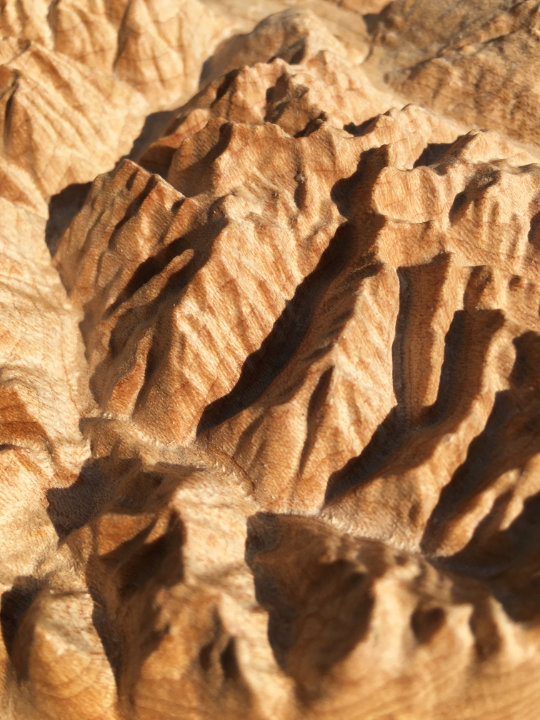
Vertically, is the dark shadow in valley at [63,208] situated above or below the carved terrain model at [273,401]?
above

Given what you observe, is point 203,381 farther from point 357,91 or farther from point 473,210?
point 357,91

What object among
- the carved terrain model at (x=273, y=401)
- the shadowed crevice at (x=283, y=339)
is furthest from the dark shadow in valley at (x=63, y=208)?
the shadowed crevice at (x=283, y=339)

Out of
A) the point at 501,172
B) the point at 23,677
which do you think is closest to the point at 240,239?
the point at 501,172

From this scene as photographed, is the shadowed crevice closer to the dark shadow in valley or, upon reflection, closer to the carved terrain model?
the carved terrain model

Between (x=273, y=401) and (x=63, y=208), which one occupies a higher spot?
(x=63, y=208)

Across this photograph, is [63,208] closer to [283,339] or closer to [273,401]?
[283,339]

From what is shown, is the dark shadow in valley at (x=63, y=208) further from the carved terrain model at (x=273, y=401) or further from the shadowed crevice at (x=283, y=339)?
the shadowed crevice at (x=283, y=339)

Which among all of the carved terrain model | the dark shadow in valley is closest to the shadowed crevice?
the carved terrain model

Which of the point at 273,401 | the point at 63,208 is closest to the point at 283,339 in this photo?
the point at 273,401

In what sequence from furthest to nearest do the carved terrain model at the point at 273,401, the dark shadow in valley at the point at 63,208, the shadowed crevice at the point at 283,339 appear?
the dark shadow in valley at the point at 63,208
the shadowed crevice at the point at 283,339
the carved terrain model at the point at 273,401
